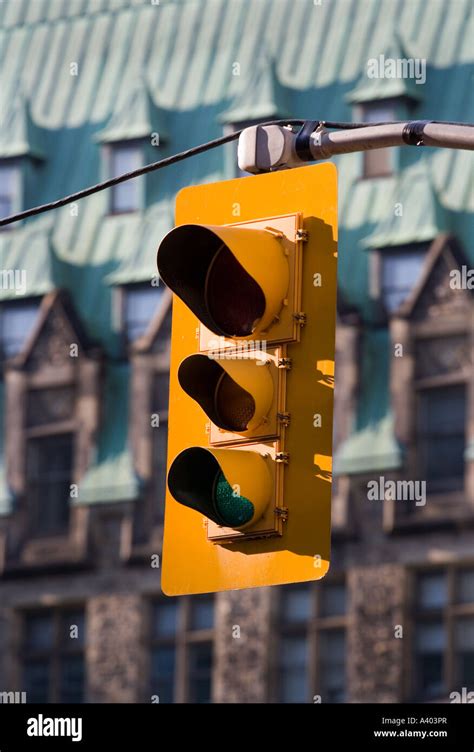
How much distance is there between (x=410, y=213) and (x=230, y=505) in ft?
131

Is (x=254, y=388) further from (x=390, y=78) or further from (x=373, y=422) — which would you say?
(x=390, y=78)

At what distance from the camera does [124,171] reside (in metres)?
55.6

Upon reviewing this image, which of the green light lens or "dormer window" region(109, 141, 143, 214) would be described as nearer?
the green light lens

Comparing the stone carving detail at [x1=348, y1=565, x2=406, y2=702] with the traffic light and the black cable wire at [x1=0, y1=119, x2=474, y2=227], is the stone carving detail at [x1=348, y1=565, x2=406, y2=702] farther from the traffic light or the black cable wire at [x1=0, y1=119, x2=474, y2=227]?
the traffic light

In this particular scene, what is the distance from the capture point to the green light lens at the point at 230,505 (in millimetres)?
12000

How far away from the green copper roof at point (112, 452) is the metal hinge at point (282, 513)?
4129 centimetres

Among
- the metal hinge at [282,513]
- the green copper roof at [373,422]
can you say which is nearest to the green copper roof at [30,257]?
the green copper roof at [373,422]

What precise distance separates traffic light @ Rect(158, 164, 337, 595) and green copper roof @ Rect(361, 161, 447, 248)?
126 ft

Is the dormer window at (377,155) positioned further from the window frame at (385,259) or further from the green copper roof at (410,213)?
the window frame at (385,259)

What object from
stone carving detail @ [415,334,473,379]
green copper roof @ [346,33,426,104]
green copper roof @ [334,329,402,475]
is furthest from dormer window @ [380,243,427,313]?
green copper roof @ [346,33,426,104]

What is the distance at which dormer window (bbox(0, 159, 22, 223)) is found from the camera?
56.3m

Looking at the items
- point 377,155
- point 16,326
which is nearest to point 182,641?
point 16,326
